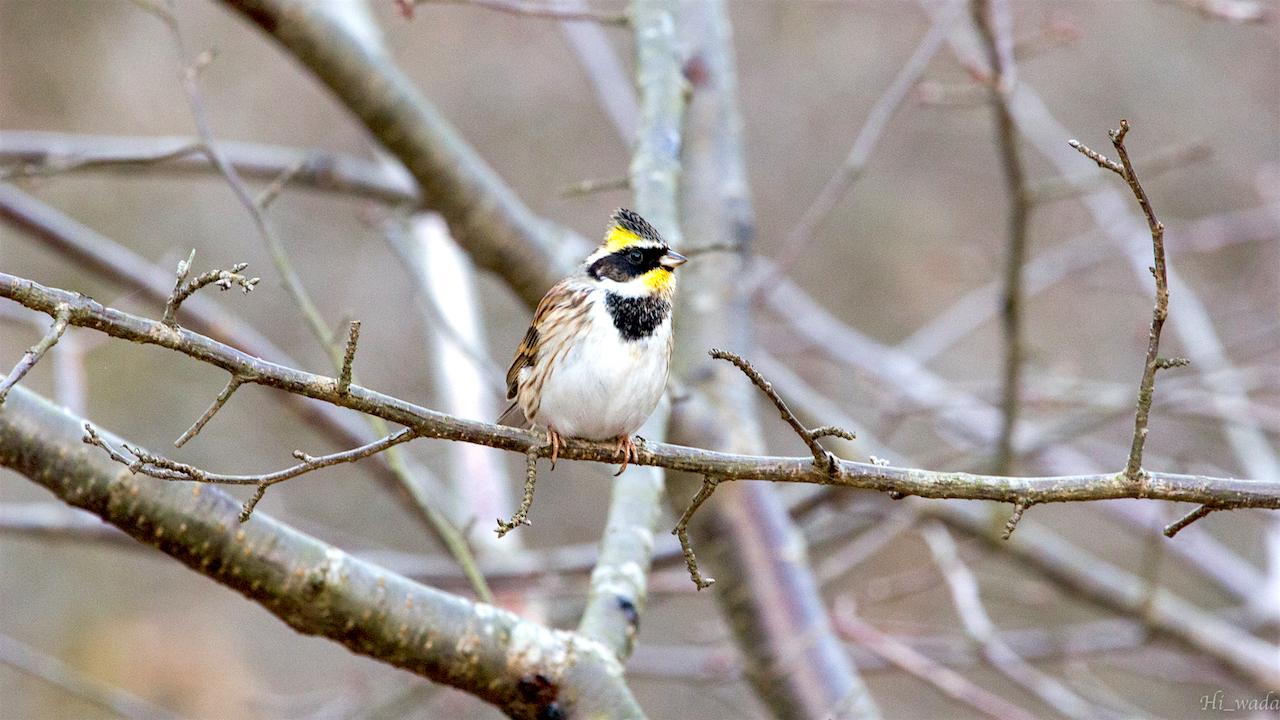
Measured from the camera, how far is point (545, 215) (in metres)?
9.25

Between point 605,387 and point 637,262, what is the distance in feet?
1.84

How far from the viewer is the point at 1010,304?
14.0 ft

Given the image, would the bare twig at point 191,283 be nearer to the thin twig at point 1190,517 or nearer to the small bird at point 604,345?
the small bird at point 604,345

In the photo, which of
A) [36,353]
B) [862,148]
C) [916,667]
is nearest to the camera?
[36,353]

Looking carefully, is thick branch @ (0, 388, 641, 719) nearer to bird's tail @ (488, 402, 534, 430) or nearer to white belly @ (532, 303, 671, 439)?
white belly @ (532, 303, 671, 439)

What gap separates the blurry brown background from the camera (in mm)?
9133

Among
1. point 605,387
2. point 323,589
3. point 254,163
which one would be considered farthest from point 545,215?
point 323,589

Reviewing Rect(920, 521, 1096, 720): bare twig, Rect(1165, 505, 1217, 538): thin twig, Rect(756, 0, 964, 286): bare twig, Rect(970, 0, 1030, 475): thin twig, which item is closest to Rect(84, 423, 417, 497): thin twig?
Rect(1165, 505, 1217, 538): thin twig

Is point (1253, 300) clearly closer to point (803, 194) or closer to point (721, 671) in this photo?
point (803, 194)

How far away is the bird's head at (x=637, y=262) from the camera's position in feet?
11.0

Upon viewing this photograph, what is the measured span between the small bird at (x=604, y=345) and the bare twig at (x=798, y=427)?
2.44 ft

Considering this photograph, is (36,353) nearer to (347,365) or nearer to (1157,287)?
(347,365)

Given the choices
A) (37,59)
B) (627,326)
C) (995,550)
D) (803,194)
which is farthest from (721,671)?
(37,59)

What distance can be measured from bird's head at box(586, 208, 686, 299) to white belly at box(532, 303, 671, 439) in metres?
0.19
